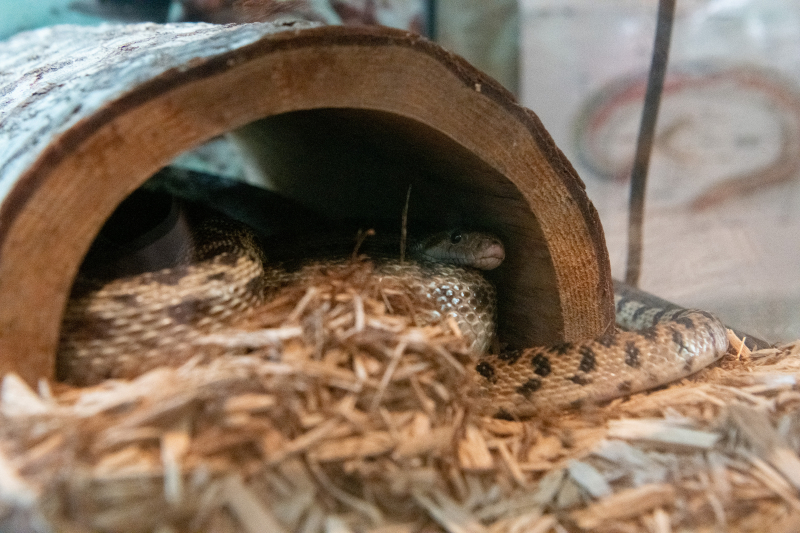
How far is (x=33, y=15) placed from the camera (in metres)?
4.52

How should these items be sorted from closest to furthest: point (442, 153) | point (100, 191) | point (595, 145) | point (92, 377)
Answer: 1. point (100, 191)
2. point (92, 377)
3. point (442, 153)
4. point (595, 145)

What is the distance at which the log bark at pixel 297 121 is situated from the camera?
140 centimetres

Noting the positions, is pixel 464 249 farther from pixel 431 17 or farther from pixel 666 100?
pixel 431 17

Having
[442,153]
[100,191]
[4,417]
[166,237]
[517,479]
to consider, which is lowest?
[517,479]

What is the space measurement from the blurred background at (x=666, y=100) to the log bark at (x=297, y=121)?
3.73 ft

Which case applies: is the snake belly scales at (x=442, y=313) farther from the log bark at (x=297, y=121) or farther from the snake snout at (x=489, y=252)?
the log bark at (x=297, y=121)

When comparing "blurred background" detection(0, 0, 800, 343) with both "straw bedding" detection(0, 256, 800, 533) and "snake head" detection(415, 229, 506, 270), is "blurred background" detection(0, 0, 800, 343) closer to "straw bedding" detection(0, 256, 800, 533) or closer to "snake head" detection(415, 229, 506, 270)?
"snake head" detection(415, 229, 506, 270)

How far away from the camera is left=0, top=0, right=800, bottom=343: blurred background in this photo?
3.31 meters

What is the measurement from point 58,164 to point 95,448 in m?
0.74

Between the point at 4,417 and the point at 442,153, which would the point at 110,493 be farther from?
the point at 442,153

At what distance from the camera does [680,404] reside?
2.00 m

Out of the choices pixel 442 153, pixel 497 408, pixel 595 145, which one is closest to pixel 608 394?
pixel 497 408

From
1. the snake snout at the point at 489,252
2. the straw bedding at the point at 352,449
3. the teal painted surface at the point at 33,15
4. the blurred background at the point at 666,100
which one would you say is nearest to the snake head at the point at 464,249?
the snake snout at the point at 489,252

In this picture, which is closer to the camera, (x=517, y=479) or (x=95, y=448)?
(x=95, y=448)
